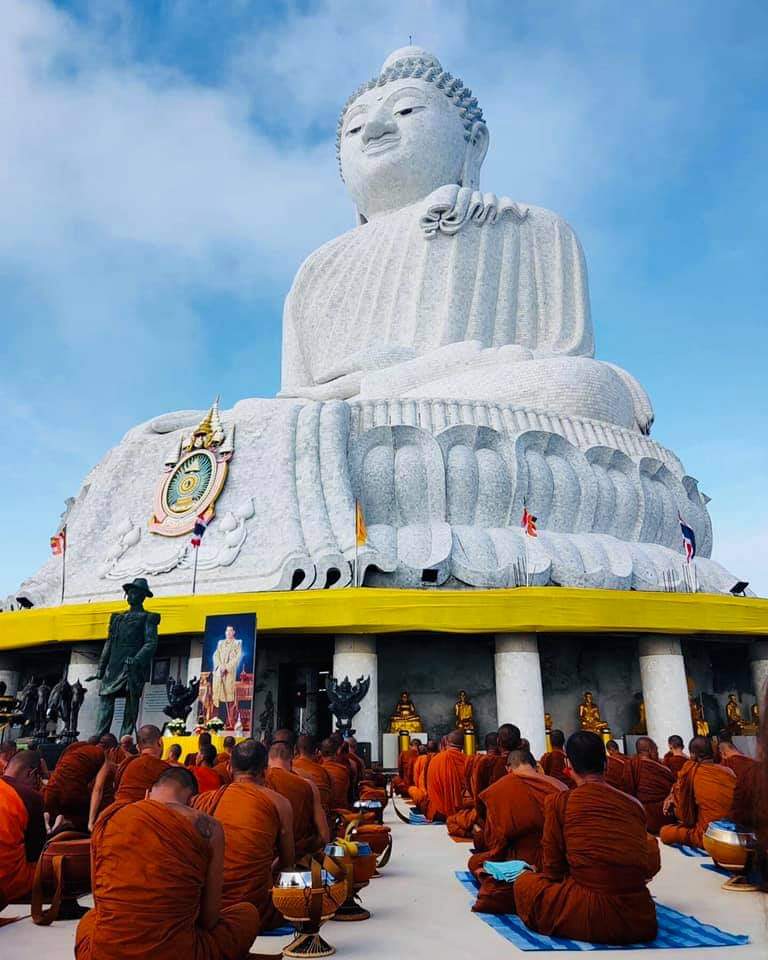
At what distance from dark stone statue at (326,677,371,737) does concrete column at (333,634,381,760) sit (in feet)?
0.97

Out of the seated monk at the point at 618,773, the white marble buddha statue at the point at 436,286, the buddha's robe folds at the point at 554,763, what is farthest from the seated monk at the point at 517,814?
the white marble buddha statue at the point at 436,286

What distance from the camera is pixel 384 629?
10.4 metres

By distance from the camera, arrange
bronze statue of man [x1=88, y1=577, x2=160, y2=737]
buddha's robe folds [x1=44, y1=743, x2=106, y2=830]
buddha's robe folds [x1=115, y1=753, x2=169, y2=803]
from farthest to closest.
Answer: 1. bronze statue of man [x1=88, y1=577, x2=160, y2=737]
2. buddha's robe folds [x1=115, y1=753, x2=169, y2=803]
3. buddha's robe folds [x1=44, y1=743, x2=106, y2=830]

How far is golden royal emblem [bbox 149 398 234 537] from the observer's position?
13.1 metres

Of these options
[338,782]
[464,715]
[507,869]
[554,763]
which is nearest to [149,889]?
[507,869]

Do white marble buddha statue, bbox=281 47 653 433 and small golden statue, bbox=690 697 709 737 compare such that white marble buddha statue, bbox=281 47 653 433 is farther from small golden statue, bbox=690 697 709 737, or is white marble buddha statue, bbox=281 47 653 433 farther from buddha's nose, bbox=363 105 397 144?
small golden statue, bbox=690 697 709 737

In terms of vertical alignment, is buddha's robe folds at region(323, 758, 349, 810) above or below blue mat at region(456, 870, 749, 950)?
above

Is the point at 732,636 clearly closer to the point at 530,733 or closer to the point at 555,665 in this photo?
the point at 555,665

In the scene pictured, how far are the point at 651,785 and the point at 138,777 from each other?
401 cm

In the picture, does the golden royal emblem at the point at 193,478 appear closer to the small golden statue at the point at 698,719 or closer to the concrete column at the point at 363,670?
the concrete column at the point at 363,670

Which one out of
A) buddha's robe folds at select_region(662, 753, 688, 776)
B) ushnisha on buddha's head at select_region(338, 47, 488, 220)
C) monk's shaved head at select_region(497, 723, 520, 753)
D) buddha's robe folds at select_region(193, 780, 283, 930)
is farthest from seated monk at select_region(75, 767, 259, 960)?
ushnisha on buddha's head at select_region(338, 47, 488, 220)

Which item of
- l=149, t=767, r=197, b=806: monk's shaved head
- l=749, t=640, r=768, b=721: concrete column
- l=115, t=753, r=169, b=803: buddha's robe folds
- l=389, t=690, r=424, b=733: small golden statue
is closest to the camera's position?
l=149, t=767, r=197, b=806: monk's shaved head

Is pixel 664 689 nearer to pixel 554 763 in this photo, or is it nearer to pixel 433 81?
pixel 554 763

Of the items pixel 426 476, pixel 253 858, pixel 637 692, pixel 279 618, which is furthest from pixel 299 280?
pixel 253 858
